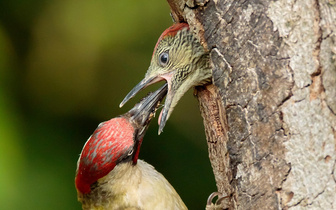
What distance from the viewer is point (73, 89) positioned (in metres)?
4.13

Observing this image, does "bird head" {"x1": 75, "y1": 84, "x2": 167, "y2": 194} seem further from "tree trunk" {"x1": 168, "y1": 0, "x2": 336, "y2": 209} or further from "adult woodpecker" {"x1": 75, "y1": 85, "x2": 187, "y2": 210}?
"tree trunk" {"x1": 168, "y1": 0, "x2": 336, "y2": 209}

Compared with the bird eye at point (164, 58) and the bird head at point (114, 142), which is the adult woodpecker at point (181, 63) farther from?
the bird head at point (114, 142)

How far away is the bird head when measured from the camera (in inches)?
103

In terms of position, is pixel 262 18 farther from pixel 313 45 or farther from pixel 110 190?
pixel 110 190

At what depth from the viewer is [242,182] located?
1.93 meters

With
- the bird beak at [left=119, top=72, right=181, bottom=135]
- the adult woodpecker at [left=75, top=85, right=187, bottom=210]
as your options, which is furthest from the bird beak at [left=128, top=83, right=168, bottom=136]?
the bird beak at [left=119, top=72, right=181, bottom=135]

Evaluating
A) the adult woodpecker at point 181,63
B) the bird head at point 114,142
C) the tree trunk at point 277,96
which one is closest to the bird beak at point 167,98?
the adult woodpecker at point 181,63

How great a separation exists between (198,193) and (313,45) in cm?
251

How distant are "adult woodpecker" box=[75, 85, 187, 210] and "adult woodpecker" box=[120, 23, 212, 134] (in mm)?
228

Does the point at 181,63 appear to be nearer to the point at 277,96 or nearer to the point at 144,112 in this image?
the point at 144,112

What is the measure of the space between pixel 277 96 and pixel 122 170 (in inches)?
46.2

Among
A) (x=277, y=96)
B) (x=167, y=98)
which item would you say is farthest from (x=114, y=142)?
(x=277, y=96)

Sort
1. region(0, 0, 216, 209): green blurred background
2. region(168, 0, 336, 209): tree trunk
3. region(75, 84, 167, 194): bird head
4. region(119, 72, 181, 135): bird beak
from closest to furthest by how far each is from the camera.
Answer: region(168, 0, 336, 209): tree trunk → region(119, 72, 181, 135): bird beak → region(75, 84, 167, 194): bird head → region(0, 0, 216, 209): green blurred background

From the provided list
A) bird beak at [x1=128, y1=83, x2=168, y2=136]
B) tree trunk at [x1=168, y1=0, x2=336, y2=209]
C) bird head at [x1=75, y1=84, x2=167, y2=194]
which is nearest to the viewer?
tree trunk at [x1=168, y1=0, x2=336, y2=209]
